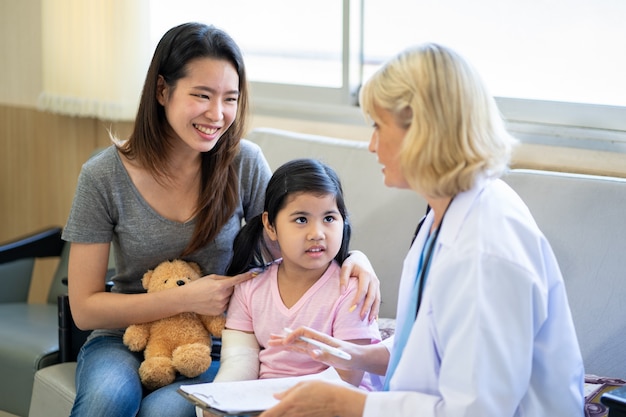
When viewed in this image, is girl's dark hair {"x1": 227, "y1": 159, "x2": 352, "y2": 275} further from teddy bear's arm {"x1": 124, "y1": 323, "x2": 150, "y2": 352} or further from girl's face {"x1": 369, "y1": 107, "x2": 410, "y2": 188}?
girl's face {"x1": 369, "y1": 107, "x2": 410, "y2": 188}

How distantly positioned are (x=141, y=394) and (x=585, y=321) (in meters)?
1.03

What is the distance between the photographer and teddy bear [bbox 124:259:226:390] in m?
2.02

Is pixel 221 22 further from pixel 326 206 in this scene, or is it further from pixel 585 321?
pixel 585 321

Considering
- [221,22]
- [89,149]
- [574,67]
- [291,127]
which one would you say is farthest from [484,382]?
[89,149]

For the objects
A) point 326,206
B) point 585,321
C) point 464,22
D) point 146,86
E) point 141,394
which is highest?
point 464,22

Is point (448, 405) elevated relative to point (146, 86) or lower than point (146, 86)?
lower

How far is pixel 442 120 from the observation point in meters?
1.43

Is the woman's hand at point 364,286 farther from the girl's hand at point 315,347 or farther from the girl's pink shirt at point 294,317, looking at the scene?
the girl's hand at point 315,347

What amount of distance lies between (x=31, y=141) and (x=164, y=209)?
1.94 metres

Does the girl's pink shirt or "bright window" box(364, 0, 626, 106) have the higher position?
"bright window" box(364, 0, 626, 106)

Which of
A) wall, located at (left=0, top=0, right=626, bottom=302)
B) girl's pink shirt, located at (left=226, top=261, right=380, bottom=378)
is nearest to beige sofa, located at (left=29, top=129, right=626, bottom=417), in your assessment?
girl's pink shirt, located at (left=226, top=261, right=380, bottom=378)

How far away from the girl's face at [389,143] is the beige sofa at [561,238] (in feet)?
2.26

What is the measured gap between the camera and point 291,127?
120 inches

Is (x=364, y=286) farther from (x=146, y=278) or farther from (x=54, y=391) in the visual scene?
(x=54, y=391)
